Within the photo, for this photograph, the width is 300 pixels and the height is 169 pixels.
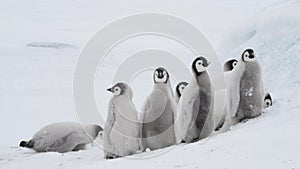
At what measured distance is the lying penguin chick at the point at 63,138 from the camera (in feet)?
19.1

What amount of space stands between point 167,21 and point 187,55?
700cm

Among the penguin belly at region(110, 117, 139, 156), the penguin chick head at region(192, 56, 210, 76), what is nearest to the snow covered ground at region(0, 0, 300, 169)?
the penguin belly at region(110, 117, 139, 156)

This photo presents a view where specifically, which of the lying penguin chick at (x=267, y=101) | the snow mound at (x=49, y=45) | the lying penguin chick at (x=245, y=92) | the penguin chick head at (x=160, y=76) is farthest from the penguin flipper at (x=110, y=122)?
the snow mound at (x=49, y=45)

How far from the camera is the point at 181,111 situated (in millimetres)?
4957

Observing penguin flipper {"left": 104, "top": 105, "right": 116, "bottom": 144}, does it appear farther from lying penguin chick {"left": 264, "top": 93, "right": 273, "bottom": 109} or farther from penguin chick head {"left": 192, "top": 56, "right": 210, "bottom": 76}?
lying penguin chick {"left": 264, "top": 93, "right": 273, "bottom": 109}

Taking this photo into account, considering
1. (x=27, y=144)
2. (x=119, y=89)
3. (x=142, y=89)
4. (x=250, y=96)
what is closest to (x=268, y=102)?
(x=250, y=96)

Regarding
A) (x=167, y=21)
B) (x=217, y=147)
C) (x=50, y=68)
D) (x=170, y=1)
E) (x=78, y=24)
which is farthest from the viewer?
(x=170, y=1)

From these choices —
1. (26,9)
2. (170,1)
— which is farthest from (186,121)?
(170,1)

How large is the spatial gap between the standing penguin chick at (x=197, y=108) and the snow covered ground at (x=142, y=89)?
12.7 inches

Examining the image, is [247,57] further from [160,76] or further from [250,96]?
[160,76]

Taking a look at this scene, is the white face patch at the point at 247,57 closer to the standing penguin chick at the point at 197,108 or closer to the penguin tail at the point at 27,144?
the standing penguin chick at the point at 197,108

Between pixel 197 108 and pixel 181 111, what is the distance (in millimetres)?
163

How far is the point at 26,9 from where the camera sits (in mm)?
27750

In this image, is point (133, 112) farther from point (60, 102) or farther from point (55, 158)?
point (60, 102)
